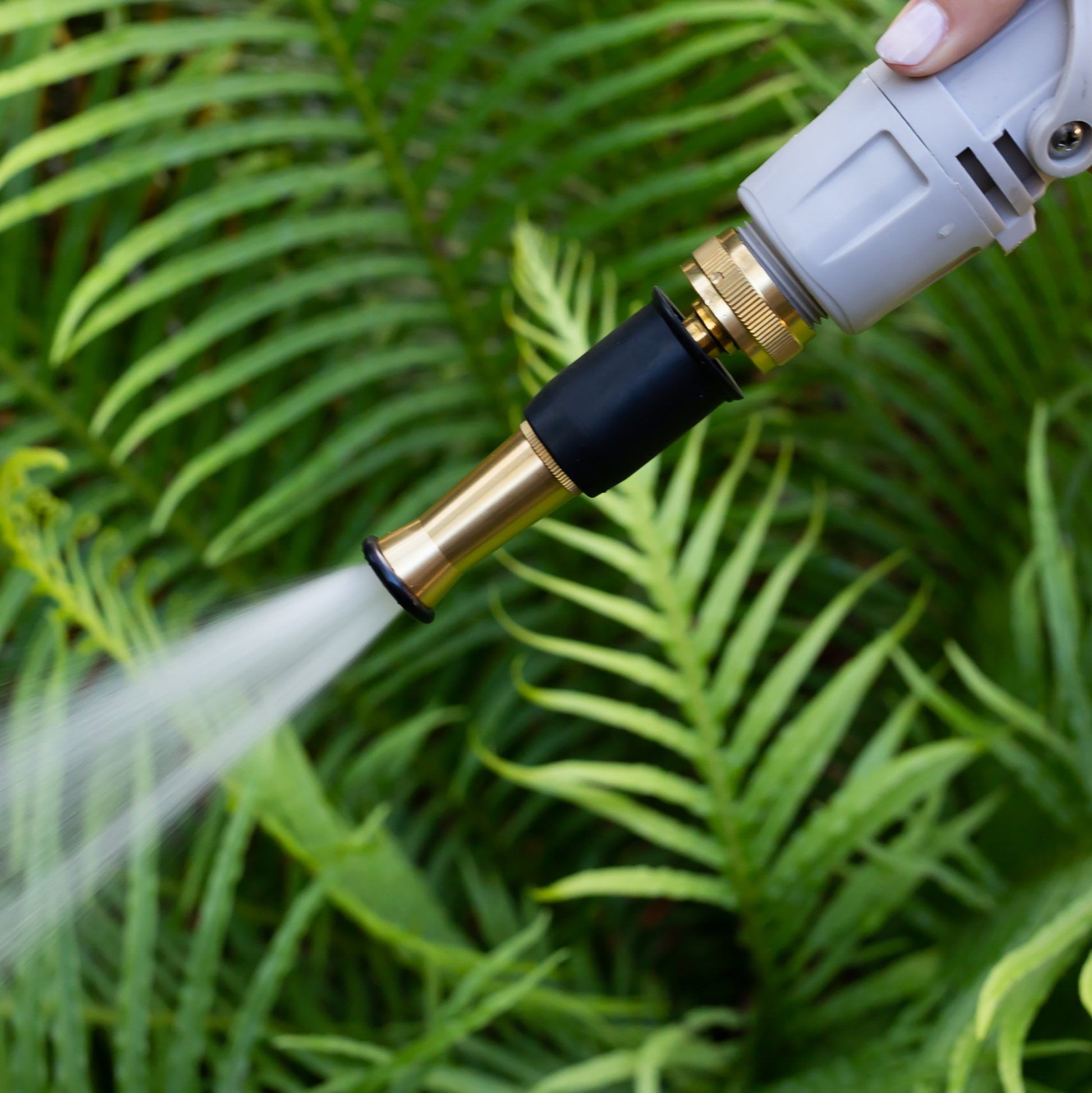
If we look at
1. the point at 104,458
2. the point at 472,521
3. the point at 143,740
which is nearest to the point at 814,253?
the point at 472,521

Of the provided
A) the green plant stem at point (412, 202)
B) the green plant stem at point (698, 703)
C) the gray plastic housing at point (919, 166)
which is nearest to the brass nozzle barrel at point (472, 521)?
the gray plastic housing at point (919, 166)

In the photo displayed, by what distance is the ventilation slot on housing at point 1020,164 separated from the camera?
1.06ft

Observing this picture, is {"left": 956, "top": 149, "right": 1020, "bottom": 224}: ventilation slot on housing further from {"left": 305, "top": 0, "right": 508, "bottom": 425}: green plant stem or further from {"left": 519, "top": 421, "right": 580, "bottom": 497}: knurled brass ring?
{"left": 305, "top": 0, "right": 508, "bottom": 425}: green plant stem

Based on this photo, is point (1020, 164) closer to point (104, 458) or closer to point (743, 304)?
point (743, 304)

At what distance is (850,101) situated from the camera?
12.8 inches

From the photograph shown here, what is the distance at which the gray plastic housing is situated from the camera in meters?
0.32

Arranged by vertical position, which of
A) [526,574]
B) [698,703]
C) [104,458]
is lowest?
[698,703]

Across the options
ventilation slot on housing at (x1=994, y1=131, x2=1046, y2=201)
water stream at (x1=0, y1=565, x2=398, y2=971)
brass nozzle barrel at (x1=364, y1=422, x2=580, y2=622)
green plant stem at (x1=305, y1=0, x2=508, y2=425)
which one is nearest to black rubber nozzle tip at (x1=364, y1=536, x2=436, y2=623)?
brass nozzle barrel at (x1=364, y1=422, x2=580, y2=622)

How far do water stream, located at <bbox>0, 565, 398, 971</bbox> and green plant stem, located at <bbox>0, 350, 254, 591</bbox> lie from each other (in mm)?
194

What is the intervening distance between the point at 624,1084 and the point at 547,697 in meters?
0.33

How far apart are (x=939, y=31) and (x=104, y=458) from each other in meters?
0.66

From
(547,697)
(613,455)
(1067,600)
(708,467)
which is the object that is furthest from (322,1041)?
(708,467)

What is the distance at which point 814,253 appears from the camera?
33 cm

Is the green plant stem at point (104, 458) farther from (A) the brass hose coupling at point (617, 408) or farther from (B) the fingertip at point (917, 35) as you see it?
(B) the fingertip at point (917, 35)
